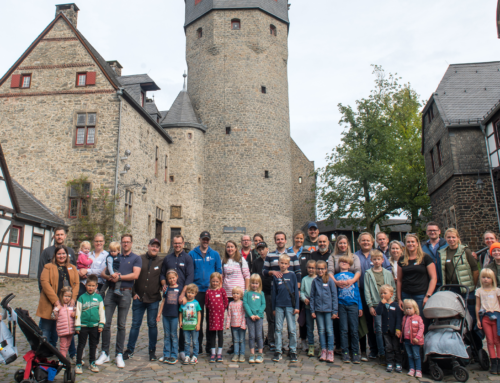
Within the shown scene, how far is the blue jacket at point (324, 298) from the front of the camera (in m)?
6.24

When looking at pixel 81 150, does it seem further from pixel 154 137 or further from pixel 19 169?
pixel 154 137

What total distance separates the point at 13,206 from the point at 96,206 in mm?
3243

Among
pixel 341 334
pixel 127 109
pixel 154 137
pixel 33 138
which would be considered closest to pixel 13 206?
pixel 33 138

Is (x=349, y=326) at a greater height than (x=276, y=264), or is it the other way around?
(x=276, y=264)

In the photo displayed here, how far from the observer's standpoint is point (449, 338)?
5559mm

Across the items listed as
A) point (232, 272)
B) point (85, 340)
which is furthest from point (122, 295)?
point (232, 272)

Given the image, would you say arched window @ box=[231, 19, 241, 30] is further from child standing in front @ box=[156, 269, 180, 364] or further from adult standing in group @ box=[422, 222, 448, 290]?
child standing in front @ box=[156, 269, 180, 364]

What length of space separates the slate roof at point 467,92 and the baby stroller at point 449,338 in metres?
14.5

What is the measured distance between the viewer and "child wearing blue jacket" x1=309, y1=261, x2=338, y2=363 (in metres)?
6.18

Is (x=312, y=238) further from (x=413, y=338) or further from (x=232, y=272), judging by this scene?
(x=413, y=338)

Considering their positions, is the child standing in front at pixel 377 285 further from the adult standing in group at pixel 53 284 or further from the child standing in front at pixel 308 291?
the adult standing in group at pixel 53 284

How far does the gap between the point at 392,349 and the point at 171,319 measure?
301cm

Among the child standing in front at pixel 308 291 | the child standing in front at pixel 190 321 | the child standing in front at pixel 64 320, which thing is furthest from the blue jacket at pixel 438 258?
the child standing in front at pixel 64 320

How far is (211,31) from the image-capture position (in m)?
28.5
